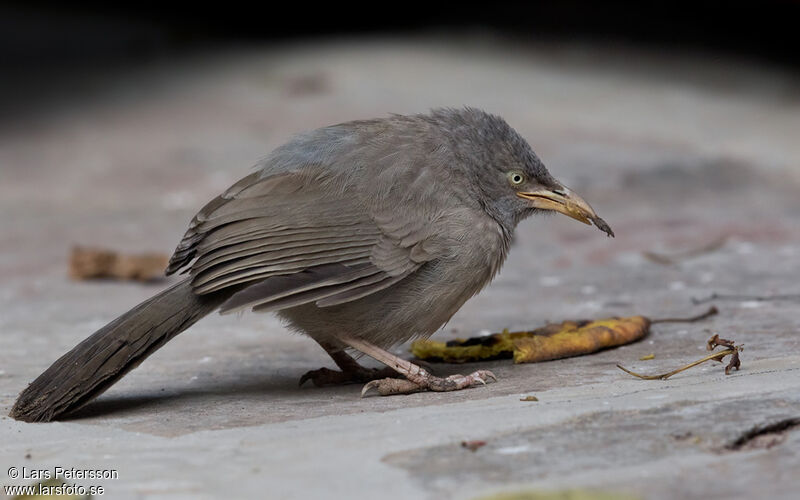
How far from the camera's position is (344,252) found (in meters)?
3.80

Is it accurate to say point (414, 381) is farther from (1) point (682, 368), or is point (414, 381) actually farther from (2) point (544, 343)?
(1) point (682, 368)

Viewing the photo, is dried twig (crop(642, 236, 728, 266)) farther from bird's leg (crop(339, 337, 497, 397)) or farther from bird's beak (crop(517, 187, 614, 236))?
bird's leg (crop(339, 337, 497, 397))

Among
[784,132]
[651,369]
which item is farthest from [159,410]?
[784,132]

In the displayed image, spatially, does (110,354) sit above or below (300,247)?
below

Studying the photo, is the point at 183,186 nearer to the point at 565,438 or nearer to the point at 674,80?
the point at 674,80

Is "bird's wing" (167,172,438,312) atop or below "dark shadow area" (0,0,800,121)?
below

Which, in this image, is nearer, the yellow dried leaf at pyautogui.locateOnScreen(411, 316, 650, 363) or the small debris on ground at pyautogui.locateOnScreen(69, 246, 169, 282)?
the yellow dried leaf at pyautogui.locateOnScreen(411, 316, 650, 363)

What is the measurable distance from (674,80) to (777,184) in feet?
8.72

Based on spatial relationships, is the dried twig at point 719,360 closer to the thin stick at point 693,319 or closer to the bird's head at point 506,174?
the bird's head at point 506,174

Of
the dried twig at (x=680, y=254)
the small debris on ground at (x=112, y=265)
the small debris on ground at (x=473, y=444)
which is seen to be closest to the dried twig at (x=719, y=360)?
the small debris on ground at (x=473, y=444)

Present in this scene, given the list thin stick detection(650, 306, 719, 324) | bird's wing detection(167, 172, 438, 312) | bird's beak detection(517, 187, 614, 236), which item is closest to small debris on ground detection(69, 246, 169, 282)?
bird's wing detection(167, 172, 438, 312)

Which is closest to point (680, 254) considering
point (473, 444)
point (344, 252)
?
point (344, 252)

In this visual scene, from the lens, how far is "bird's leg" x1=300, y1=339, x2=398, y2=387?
165 inches

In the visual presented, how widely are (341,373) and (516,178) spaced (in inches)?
40.6
